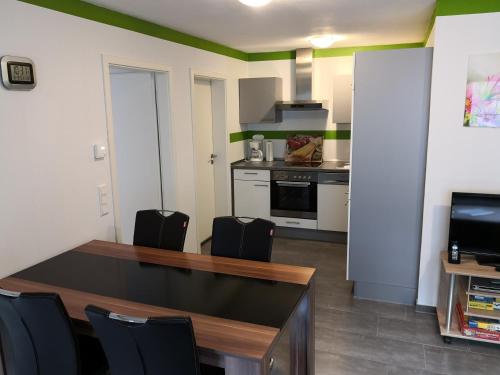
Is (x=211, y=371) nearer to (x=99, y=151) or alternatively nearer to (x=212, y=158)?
(x=99, y=151)

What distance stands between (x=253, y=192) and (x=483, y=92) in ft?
9.93

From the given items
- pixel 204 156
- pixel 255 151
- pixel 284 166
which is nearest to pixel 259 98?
pixel 255 151

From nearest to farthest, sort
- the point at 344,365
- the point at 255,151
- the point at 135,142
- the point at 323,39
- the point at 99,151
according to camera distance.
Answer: the point at 344,365 → the point at 99,151 → the point at 135,142 → the point at 323,39 → the point at 255,151

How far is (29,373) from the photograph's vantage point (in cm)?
184

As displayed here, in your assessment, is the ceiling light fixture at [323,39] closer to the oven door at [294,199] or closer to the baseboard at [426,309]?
the oven door at [294,199]

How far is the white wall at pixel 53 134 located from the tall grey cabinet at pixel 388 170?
2023 mm

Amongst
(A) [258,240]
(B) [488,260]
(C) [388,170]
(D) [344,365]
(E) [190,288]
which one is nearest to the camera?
(E) [190,288]

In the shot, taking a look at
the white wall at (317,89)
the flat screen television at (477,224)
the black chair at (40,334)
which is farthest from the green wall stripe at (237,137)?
the black chair at (40,334)

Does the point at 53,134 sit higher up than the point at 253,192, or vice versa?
the point at 53,134

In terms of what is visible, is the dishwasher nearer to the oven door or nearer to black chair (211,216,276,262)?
the oven door

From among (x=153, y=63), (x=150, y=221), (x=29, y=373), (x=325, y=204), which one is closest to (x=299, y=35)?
(x=153, y=63)

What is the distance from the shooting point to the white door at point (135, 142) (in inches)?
156

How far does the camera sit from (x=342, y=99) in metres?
5.08

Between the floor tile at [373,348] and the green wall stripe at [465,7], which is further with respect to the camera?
→ the green wall stripe at [465,7]
